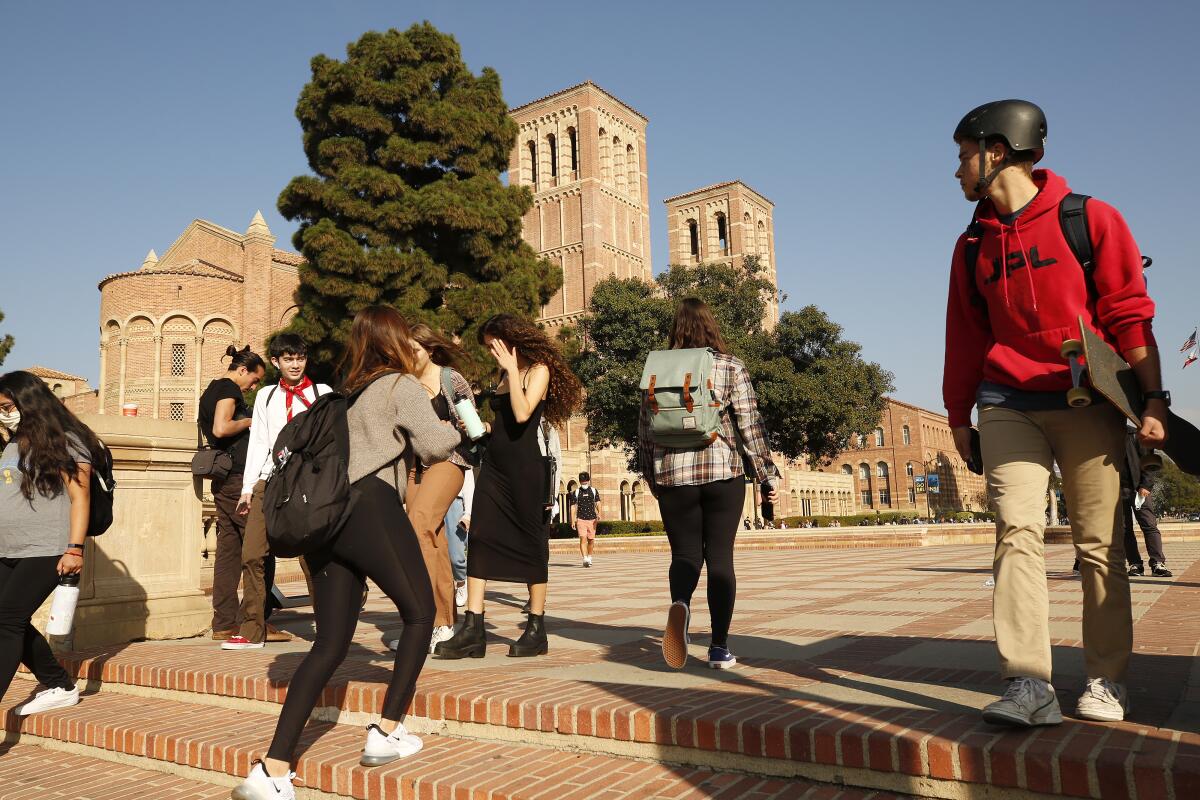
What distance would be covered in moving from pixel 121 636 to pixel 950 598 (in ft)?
20.0

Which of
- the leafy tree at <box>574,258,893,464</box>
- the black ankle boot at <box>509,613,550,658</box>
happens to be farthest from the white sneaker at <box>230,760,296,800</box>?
the leafy tree at <box>574,258,893,464</box>

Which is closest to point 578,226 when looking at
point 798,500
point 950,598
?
point 798,500

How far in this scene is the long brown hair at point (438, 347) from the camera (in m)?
4.53

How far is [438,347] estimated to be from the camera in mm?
4551

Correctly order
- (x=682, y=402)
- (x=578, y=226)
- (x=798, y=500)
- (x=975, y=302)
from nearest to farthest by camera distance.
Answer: (x=975, y=302) → (x=682, y=402) → (x=578, y=226) → (x=798, y=500)

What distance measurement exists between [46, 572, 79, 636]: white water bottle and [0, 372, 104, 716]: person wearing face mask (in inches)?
3.0

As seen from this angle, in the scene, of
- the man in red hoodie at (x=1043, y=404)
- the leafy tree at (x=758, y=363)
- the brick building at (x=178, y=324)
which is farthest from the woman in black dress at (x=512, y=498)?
the brick building at (x=178, y=324)

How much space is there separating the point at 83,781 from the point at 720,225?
73.6 m

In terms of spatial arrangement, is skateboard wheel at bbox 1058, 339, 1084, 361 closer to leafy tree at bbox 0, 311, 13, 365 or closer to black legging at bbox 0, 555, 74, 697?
black legging at bbox 0, 555, 74, 697

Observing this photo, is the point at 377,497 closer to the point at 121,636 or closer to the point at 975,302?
the point at 975,302

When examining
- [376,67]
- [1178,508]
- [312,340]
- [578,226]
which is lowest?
[1178,508]

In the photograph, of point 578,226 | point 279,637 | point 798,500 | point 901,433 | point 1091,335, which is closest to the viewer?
point 1091,335

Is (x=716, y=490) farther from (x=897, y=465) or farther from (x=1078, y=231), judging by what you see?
(x=897, y=465)

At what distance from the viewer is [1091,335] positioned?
8.27 ft
